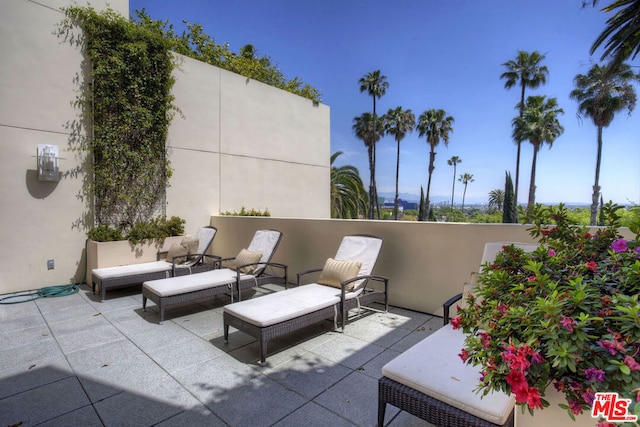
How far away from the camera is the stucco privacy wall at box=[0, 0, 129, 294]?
5770 millimetres

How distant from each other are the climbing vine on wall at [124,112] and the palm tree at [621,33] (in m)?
11.2

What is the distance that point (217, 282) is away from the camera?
4793 mm

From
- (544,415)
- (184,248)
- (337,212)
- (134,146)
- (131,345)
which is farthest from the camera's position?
(337,212)

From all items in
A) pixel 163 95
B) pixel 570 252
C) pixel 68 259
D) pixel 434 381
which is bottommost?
pixel 68 259

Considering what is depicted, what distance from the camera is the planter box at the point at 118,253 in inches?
239

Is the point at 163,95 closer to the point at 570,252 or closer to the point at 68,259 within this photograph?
the point at 68,259

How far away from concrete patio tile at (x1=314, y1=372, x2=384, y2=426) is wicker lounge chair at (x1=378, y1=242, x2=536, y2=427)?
290 mm

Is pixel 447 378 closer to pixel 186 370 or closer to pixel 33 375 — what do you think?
pixel 186 370

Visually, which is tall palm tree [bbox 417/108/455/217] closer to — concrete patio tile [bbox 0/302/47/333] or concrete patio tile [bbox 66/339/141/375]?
concrete patio tile [bbox 0/302/47/333]

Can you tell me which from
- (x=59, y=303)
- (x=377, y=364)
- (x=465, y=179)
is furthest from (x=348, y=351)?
(x=465, y=179)

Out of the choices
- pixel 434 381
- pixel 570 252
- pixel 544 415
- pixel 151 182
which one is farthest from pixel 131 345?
pixel 151 182

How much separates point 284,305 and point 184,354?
1.13 meters

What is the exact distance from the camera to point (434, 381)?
6.31ft

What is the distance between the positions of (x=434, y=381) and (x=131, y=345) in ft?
10.7
